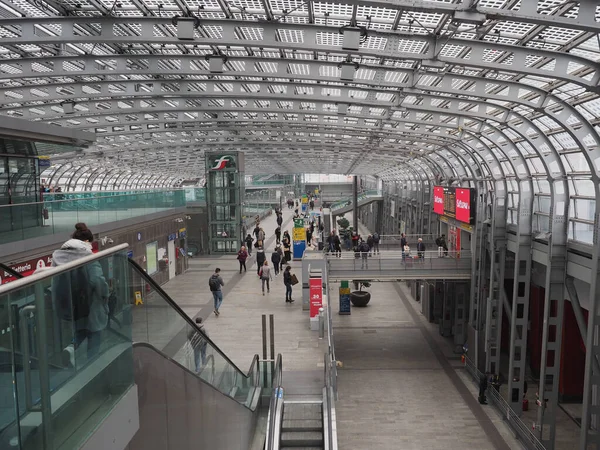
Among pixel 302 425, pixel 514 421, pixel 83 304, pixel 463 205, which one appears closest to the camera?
pixel 83 304

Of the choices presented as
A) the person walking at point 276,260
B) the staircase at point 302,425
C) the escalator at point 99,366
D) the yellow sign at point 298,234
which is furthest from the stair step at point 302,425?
the yellow sign at point 298,234

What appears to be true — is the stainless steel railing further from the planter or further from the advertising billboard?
the planter

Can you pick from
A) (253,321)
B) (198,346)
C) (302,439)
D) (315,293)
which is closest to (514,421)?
(315,293)

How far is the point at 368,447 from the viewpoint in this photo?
1391 centimetres

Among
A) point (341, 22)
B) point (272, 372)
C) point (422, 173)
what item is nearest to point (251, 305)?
point (272, 372)

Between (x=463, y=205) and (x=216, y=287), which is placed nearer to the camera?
(x=216, y=287)

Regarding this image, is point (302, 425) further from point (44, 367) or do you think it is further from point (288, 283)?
point (44, 367)

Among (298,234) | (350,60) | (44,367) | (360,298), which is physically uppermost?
(350,60)

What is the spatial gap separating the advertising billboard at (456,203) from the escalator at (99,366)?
53.5 feet

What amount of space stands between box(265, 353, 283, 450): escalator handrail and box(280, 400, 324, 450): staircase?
264 millimetres

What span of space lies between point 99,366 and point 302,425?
792 centimetres

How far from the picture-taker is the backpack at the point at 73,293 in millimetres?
2877

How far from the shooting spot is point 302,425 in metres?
10.5

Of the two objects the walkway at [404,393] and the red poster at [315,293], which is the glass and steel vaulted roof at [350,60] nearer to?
the red poster at [315,293]
